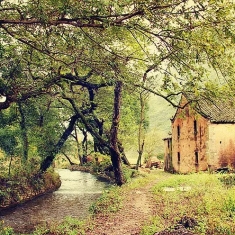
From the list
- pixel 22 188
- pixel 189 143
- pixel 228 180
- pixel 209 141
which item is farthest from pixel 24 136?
pixel 189 143

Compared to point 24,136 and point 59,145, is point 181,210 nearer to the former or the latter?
point 59,145

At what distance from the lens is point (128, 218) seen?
1332 cm

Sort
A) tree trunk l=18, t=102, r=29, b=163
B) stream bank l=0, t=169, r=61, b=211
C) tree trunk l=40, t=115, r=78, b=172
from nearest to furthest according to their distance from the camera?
stream bank l=0, t=169, r=61, b=211, tree trunk l=18, t=102, r=29, b=163, tree trunk l=40, t=115, r=78, b=172

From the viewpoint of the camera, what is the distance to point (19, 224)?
15828 mm

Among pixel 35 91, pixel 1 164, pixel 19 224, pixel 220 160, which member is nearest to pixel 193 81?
pixel 35 91

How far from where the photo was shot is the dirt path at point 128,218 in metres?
11.7

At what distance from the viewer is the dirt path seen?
11.7 m

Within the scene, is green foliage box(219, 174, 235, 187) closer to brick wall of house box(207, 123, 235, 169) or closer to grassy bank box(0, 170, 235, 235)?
grassy bank box(0, 170, 235, 235)

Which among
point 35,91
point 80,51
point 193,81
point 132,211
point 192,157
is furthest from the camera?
point 192,157

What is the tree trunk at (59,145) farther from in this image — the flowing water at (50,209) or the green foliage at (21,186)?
the flowing water at (50,209)

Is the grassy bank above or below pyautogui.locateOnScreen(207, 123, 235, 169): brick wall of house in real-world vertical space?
below

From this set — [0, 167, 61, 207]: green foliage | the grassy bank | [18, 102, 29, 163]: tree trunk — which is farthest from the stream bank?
the grassy bank

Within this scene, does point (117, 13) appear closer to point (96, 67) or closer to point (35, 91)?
point (96, 67)

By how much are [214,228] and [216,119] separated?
76.3 feet
